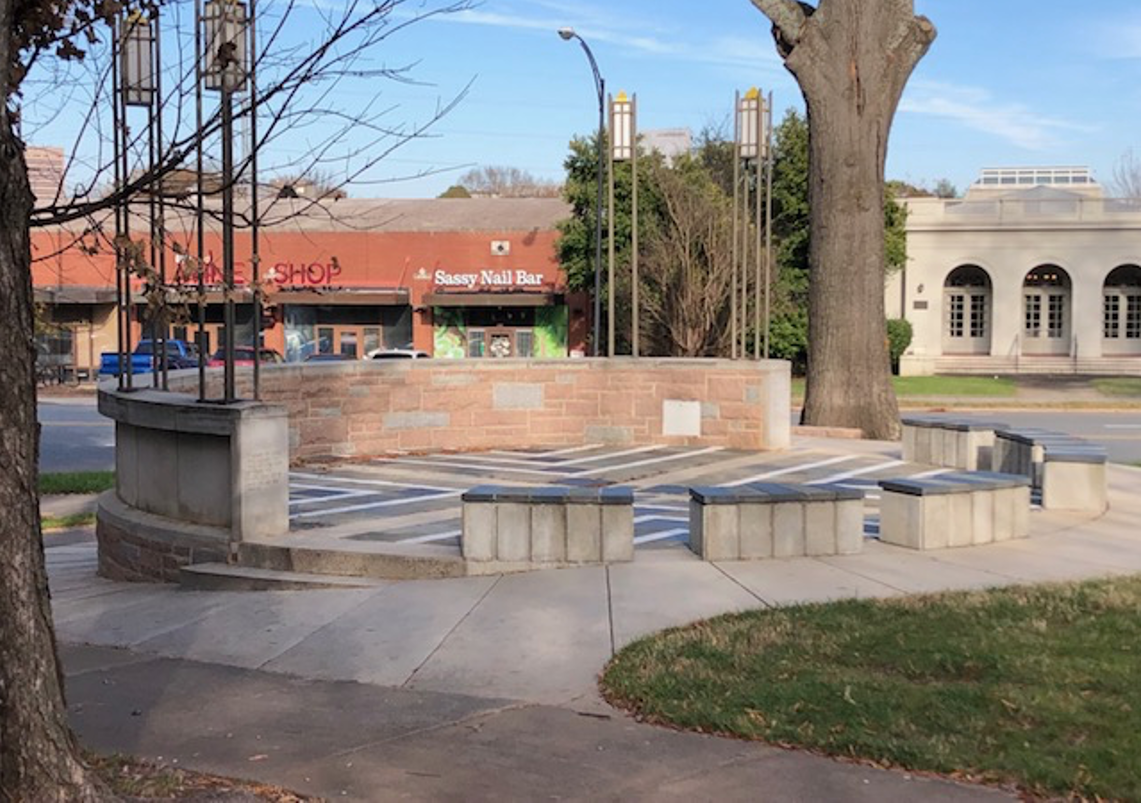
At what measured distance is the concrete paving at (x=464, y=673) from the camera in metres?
4.93

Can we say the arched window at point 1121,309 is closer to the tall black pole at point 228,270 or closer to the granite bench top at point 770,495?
the granite bench top at point 770,495

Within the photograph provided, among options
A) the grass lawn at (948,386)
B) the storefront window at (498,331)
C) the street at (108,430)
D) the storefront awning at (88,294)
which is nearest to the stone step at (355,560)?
the street at (108,430)

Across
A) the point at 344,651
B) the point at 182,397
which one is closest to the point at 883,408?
the point at 182,397

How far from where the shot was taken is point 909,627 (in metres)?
7.02

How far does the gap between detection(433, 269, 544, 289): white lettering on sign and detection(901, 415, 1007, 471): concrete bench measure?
3174 cm

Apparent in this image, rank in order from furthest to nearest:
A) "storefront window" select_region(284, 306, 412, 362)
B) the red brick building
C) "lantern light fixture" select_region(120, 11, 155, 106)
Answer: "storefront window" select_region(284, 306, 412, 362) < the red brick building < "lantern light fixture" select_region(120, 11, 155, 106)

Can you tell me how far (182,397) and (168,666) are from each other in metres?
3.87

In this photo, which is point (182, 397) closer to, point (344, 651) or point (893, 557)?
point (344, 651)

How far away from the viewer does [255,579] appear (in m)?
8.87

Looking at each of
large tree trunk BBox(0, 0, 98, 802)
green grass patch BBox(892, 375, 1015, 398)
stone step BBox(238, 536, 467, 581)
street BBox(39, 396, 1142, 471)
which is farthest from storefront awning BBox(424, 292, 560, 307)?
large tree trunk BBox(0, 0, 98, 802)

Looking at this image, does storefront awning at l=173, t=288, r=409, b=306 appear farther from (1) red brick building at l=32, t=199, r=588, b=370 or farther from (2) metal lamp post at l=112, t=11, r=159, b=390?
(2) metal lamp post at l=112, t=11, r=159, b=390

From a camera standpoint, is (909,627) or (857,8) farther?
(857,8)

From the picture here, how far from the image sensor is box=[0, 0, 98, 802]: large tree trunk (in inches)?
154

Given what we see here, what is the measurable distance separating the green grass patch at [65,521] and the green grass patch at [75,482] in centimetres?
190
